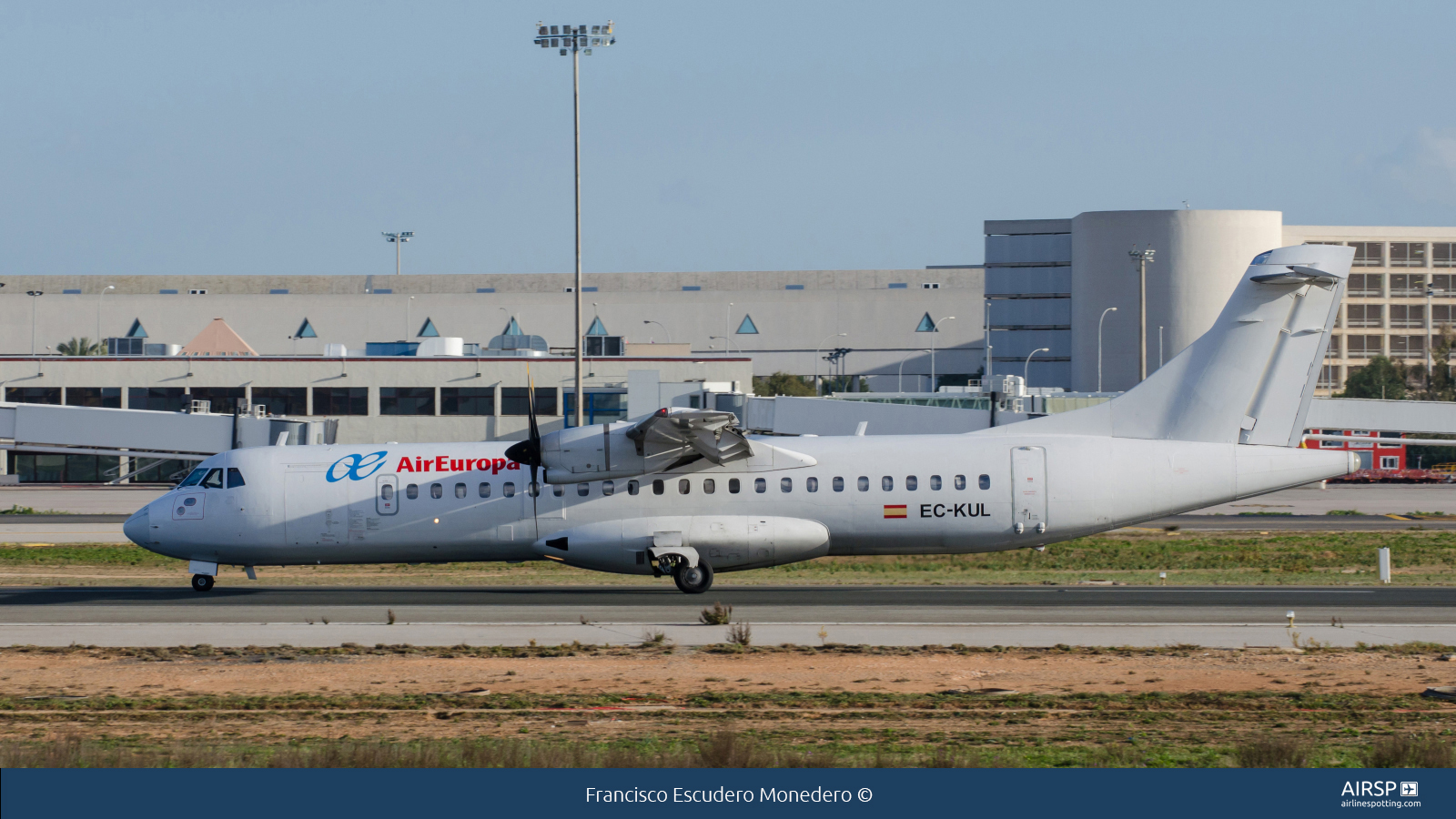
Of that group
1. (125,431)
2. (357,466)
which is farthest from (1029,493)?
(125,431)

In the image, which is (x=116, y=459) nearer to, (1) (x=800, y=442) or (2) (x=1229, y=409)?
(1) (x=800, y=442)

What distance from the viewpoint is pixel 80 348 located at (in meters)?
107

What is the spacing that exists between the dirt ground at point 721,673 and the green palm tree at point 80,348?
319 feet

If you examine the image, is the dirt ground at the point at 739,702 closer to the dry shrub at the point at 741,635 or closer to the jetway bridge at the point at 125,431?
the dry shrub at the point at 741,635

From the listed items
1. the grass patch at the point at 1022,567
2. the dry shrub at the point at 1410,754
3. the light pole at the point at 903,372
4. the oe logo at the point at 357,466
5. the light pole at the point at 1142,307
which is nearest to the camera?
the dry shrub at the point at 1410,754

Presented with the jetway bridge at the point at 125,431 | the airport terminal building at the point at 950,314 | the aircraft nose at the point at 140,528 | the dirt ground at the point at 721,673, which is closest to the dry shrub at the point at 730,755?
the dirt ground at the point at 721,673

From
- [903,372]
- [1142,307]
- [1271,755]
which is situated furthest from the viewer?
[903,372]

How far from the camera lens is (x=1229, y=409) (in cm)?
2580

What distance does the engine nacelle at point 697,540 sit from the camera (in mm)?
25859

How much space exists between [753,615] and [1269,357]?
12261 mm

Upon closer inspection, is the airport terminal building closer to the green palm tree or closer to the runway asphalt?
the green palm tree

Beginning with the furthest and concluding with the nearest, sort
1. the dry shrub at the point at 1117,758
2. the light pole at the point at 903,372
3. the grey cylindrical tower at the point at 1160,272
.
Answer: the light pole at the point at 903,372
the grey cylindrical tower at the point at 1160,272
the dry shrub at the point at 1117,758

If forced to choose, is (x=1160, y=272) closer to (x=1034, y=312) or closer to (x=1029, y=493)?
(x=1034, y=312)

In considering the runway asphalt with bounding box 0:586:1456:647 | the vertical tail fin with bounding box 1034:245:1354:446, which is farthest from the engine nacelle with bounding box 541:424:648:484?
the vertical tail fin with bounding box 1034:245:1354:446
